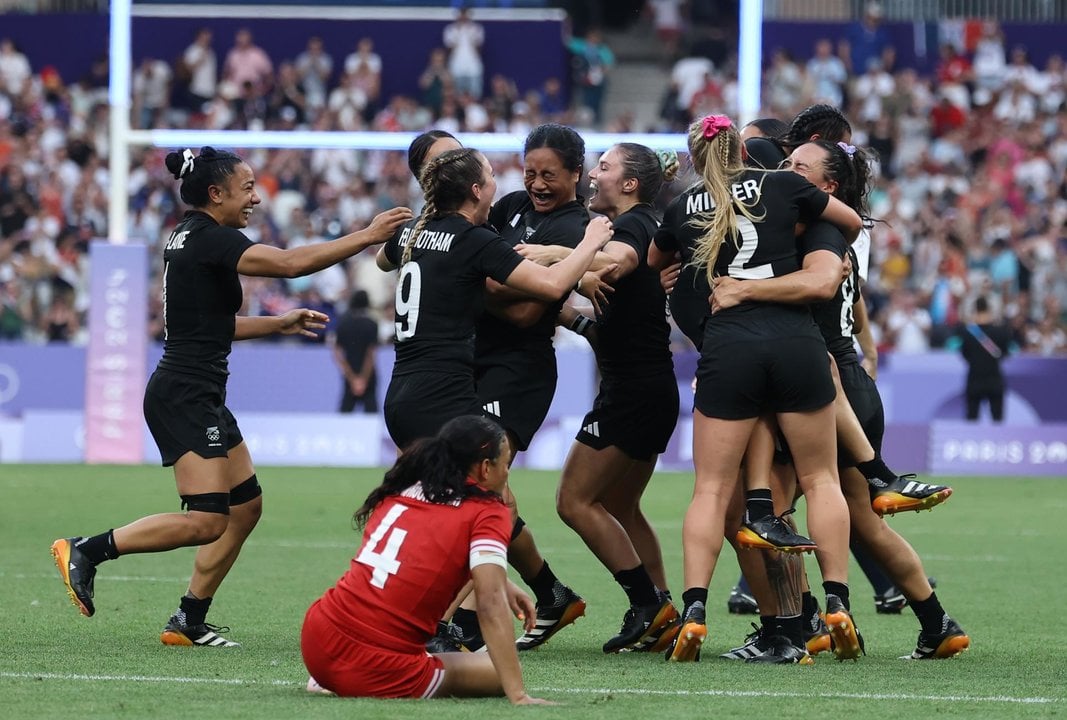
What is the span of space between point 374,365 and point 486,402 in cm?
1194

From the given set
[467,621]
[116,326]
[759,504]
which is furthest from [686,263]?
[116,326]

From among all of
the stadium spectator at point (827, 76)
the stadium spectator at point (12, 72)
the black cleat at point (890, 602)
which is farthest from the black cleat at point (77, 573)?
the stadium spectator at point (12, 72)

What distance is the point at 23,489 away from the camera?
1521cm

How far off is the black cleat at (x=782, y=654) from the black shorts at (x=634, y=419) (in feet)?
3.27

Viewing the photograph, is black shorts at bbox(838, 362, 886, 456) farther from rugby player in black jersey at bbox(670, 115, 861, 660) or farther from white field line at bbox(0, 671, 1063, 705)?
white field line at bbox(0, 671, 1063, 705)

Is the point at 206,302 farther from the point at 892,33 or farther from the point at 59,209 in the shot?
the point at 892,33

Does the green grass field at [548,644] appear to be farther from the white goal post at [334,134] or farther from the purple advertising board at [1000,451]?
the purple advertising board at [1000,451]

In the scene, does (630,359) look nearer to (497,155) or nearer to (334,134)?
(334,134)

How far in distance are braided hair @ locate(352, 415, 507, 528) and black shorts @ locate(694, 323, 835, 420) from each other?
1.41m

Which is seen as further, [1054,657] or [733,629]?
[733,629]

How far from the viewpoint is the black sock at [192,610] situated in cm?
709

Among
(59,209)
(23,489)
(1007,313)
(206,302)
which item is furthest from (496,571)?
(59,209)

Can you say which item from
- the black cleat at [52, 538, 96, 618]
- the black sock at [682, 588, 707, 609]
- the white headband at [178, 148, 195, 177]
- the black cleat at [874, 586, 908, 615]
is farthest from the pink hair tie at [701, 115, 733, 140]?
the black cleat at [874, 586, 908, 615]

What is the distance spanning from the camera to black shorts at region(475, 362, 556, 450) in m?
6.99
